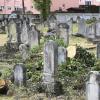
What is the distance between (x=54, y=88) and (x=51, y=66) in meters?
0.58

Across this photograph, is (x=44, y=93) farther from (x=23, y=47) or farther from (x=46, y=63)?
(x=23, y=47)

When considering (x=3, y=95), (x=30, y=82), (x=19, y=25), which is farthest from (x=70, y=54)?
(x=19, y=25)

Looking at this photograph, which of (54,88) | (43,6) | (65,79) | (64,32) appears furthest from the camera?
(43,6)

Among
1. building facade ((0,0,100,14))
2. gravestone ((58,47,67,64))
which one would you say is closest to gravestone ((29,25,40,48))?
gravestone ((58,47,67,64))

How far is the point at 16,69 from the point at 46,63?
0.92 metres

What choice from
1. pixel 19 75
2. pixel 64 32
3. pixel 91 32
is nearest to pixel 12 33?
pixel 64 32

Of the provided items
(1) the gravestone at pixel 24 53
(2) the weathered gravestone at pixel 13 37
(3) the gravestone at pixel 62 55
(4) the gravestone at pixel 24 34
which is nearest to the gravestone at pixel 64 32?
(4) the gravestone at pixel 24 34

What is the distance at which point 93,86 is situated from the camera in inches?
404

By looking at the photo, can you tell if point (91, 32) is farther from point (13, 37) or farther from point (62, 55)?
point (62, 55)

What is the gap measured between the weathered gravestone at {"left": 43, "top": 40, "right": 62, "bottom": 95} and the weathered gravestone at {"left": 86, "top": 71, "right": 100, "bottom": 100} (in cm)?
195

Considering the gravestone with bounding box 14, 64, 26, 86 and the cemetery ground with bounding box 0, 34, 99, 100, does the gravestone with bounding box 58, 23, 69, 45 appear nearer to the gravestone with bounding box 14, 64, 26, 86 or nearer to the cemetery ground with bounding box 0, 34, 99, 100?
the cemetery ground with bounding box 0, 34, 99, 100

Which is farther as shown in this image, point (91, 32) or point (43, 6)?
point (43, 6)

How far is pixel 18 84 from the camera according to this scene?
12.9 metres

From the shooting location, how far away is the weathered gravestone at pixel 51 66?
12219mm
